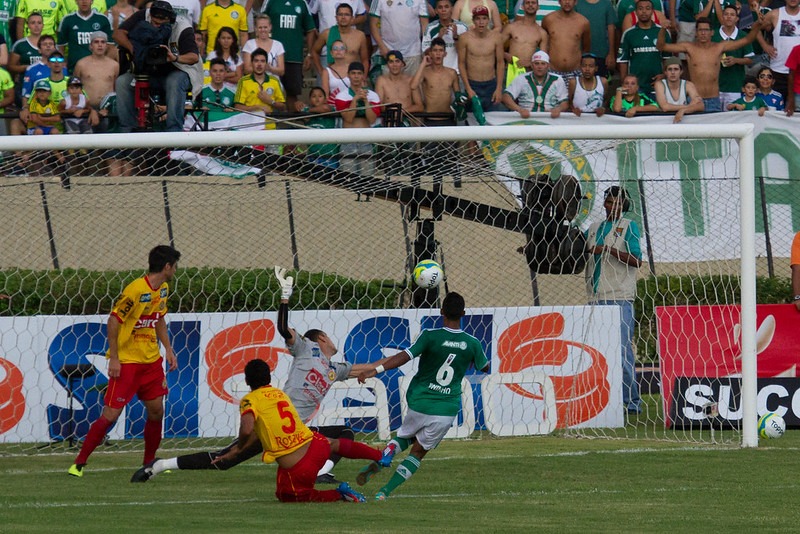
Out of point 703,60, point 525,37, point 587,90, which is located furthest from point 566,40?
point 703,60

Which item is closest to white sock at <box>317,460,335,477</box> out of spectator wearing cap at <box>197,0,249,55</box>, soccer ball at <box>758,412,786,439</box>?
soccer ball at <box>758,412,786,439</box>

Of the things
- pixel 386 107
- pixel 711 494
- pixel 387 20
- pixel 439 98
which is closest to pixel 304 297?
pixel 386 107

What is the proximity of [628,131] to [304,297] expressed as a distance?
16.7ft

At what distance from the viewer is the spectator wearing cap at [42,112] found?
56.1 feet

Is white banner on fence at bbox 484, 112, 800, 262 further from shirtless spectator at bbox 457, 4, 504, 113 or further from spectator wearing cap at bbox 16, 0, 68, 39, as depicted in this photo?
spectator wearing cap at bbox 16, 0, 68, 39

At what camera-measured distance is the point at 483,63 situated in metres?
18.7

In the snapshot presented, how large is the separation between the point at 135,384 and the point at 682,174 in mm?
8859

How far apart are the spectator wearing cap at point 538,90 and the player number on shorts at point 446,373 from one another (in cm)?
944

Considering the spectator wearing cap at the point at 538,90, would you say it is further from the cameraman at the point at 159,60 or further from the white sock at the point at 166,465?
the white sock at the point at 166,465

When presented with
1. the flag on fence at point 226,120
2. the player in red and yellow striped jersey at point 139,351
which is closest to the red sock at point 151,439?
the player in red and yellow striped jersey at point 139,351

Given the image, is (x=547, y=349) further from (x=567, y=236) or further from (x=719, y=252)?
(x=719, y=252)

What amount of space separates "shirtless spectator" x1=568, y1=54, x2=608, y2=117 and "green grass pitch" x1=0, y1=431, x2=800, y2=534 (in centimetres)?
740

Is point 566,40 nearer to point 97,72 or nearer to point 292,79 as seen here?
point 292,79

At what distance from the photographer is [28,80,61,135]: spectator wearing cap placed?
56.1 feet
